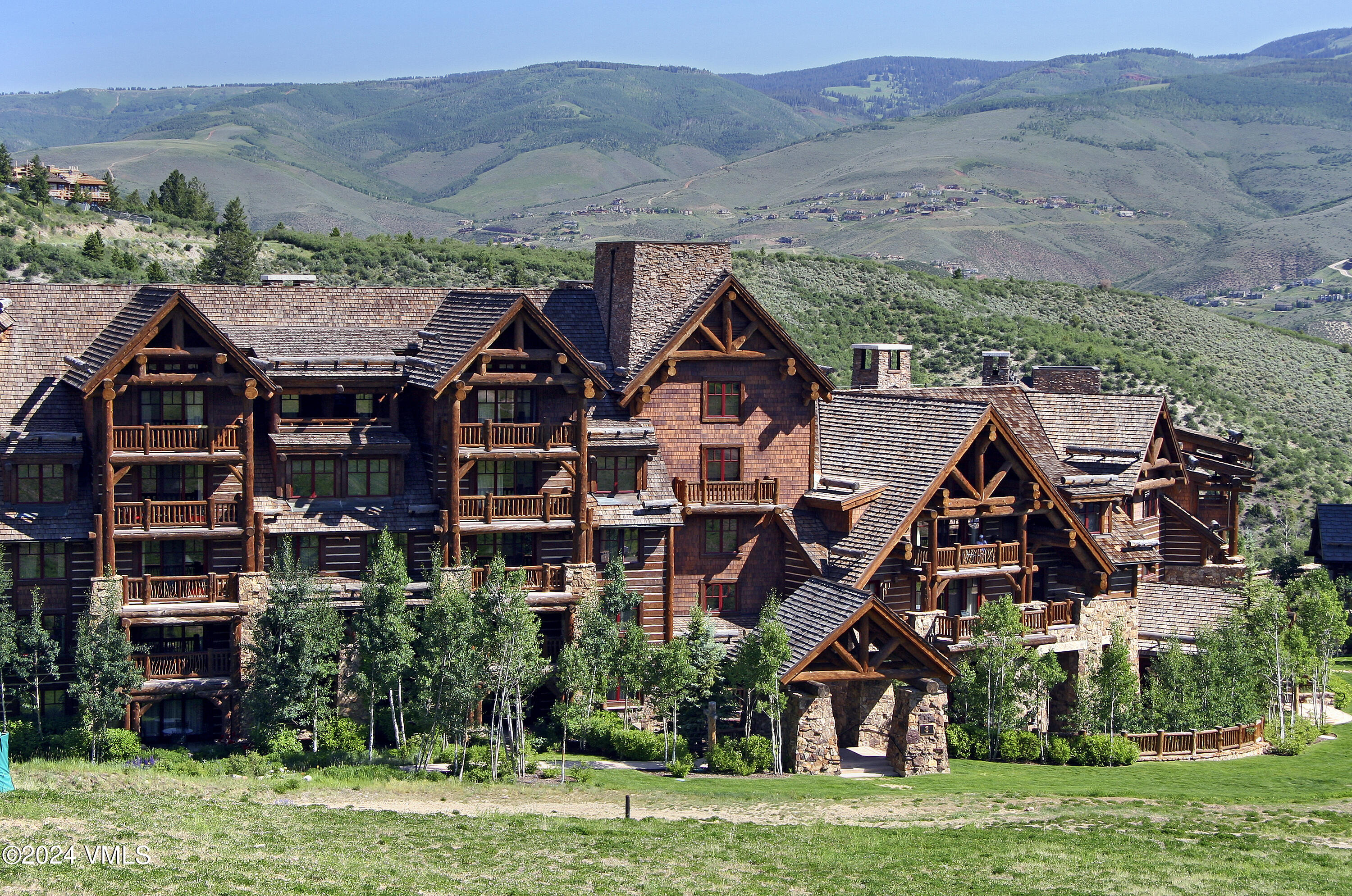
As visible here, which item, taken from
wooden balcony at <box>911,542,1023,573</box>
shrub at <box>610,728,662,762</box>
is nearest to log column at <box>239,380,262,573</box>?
shrub at <box>610,728,662,762</box>

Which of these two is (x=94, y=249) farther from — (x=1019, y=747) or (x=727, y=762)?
(x=1019, y=747)

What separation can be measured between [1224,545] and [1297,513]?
149ft

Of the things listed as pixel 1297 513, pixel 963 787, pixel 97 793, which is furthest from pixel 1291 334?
pixel 97 793

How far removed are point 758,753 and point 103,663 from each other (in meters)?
18.5

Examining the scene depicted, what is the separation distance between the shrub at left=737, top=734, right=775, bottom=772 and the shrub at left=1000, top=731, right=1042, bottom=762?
27.6ft

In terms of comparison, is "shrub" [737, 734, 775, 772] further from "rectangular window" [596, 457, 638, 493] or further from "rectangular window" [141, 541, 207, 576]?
"rectangular window" [141, 541, 207, 576]

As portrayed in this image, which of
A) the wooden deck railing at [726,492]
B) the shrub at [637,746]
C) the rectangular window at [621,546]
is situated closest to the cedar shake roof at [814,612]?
the wooden deck railing at [726,492]

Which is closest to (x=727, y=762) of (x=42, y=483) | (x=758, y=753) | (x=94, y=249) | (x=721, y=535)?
(x=758, y=753)

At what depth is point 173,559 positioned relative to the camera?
49344 mm

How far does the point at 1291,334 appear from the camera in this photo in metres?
164

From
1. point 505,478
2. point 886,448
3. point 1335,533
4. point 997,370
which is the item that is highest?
point 997,370

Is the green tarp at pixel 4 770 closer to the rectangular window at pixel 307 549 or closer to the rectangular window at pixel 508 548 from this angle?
the rectangular window at pixel 307 549

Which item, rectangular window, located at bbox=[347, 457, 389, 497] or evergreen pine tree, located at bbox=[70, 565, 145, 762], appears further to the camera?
rectangular window, located at bbox=[347, 457, 389, 497]

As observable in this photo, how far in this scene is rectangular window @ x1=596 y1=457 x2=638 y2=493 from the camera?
5353 cm
